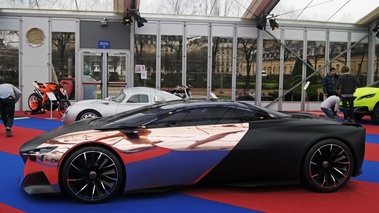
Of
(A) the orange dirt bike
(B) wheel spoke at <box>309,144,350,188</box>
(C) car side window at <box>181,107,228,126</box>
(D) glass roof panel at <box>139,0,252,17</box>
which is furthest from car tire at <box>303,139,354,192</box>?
(D) glass roof panel at <box>139,0,252,17</box>

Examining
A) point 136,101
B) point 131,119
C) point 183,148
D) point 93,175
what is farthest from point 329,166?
point 136,101

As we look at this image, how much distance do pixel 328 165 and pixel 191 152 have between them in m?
1.70

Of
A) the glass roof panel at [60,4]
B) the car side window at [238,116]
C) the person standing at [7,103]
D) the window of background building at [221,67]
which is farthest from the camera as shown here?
the window of background building at [221,67]

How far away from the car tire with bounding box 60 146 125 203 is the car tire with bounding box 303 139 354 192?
222 cm

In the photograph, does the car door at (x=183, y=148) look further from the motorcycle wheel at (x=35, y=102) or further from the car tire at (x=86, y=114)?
the motorcycle wheel at (x=35, y=102)

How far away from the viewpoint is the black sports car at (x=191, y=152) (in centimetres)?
388

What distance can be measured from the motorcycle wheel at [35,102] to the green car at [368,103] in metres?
11.0

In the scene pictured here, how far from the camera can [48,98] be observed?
12875 mm

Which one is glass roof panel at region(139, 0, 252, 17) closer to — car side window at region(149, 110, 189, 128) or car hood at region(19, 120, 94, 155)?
car hood at region(19, 120, 94, 155)

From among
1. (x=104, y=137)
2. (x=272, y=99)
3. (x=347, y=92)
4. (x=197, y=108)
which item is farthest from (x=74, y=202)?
(x=272, y=99)

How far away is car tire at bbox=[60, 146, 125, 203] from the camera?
3.85 meters

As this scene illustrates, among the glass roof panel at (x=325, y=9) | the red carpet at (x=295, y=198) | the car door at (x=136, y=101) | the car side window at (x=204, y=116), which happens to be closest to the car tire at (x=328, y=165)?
the red carpet at (x=295, y=198)

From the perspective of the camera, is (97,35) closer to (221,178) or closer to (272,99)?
(272,99)

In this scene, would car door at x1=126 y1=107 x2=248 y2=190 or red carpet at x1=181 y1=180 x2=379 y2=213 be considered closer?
red carpet at x1=181 y1=180 x2=379 y2=213
